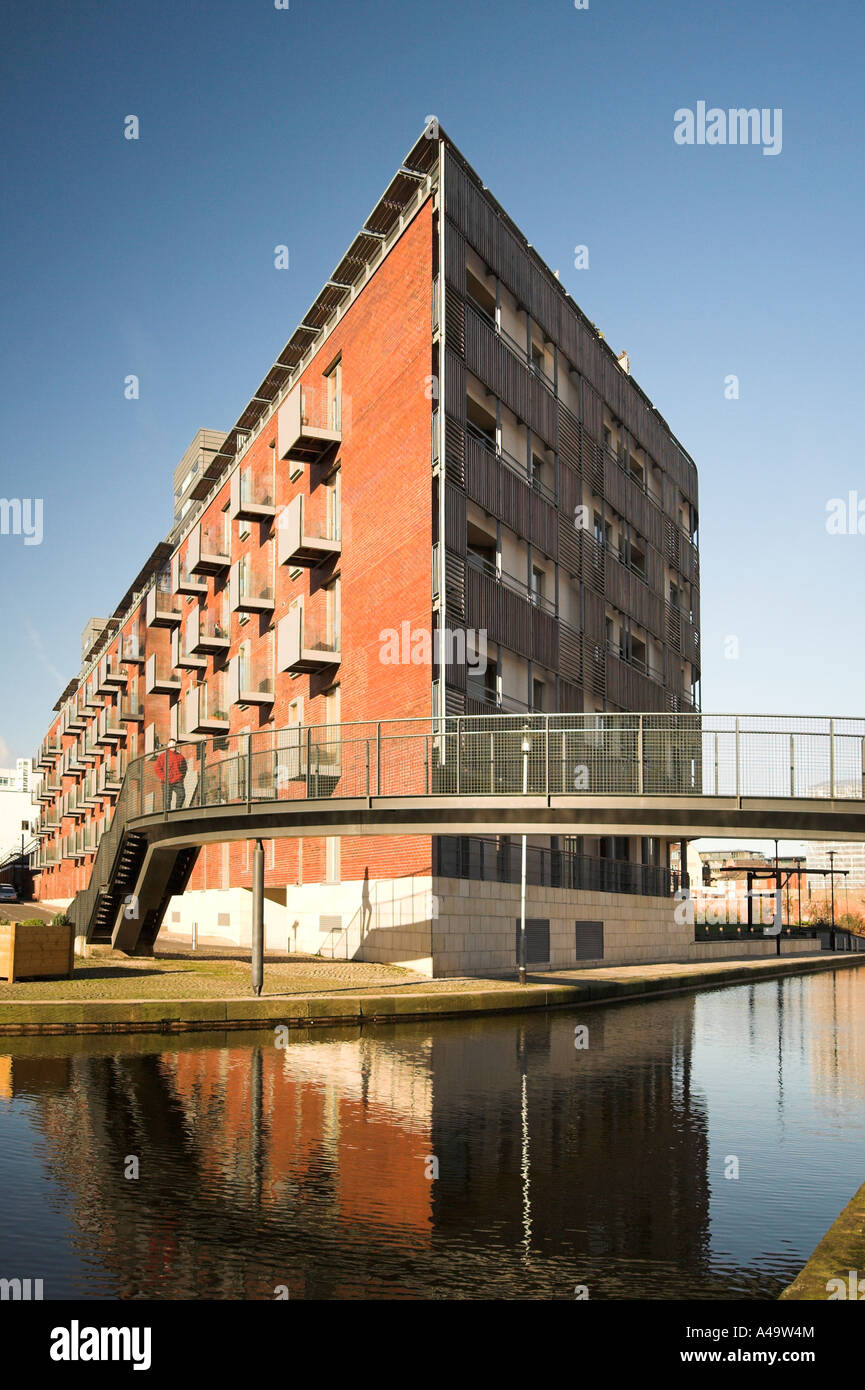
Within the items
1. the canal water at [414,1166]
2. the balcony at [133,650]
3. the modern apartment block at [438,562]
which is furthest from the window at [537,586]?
the balcony at [133,650]

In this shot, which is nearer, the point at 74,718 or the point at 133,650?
the point at 133,650

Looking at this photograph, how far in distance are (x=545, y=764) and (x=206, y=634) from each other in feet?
107

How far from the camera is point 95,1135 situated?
12.5 metres

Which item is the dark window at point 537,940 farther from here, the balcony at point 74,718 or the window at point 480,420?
the balcony at point 74,718

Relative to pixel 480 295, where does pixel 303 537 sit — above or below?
below

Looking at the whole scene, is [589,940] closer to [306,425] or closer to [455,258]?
[306,425]

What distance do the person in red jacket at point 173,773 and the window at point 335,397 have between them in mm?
14435

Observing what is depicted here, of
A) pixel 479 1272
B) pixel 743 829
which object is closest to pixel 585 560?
pixel 743 829

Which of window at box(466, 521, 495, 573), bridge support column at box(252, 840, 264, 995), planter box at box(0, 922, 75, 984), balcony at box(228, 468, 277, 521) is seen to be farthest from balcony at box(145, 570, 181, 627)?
bridge support column at box(252, 840, 264, 995)

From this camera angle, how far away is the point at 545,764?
20625mm

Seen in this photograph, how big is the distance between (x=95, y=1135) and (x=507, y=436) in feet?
89.2

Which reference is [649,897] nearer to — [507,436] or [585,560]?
[585,560]

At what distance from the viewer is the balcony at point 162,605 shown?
60.0 m

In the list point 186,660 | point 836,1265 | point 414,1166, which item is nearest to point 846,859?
point 186,660
